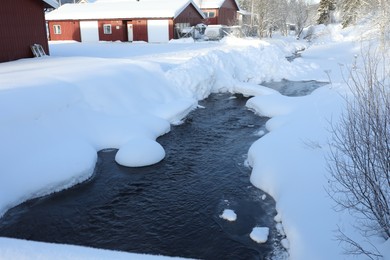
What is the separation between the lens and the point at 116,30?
3844cm

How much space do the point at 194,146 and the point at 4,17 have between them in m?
12.7

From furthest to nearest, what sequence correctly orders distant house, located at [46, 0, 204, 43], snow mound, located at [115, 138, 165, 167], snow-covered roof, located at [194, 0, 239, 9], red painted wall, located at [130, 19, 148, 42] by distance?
snow-covered roof, located at [194, 0, 239, 9] → red painted wall, located at [130, 19, 148, 42] → distant house, located at [46, 0, 204, 43] → snow mound, located at [115, 138, 165, 167]

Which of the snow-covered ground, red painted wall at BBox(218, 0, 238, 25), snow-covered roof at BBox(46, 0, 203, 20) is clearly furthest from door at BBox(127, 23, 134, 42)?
the snow-covered ground

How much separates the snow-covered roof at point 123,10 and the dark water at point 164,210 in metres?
27.2

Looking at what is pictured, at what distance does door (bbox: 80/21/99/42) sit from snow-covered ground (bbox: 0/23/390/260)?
2228 cm

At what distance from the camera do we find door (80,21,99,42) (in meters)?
39.4

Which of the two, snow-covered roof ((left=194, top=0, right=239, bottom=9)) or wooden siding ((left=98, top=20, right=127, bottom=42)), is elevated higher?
snow-covered roof ((left=194, top=0, right=239, bottom=9))

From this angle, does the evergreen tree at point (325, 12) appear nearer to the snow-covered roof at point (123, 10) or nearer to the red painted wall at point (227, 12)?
the red painted wall at point (227, 12)

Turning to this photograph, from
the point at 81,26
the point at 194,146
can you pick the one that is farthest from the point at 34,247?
the point at 81,26

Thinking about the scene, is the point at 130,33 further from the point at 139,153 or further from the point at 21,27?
the point at 139,153

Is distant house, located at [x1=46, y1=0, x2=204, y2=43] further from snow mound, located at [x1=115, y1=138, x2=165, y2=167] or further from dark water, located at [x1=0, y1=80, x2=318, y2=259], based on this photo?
dark water, located at [x1=0, y1=80, x2=318, y2=259]

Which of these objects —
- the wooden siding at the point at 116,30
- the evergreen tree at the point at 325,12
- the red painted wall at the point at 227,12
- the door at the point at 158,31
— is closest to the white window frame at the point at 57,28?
the wooden siding at the point at 116,30

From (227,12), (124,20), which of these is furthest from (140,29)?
(227,12)

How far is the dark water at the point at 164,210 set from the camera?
719 centimetres
